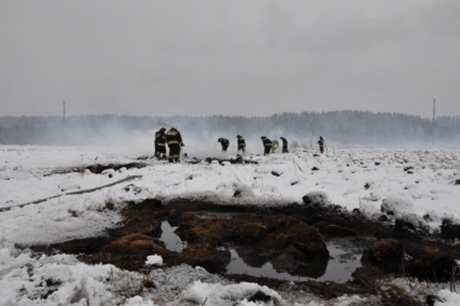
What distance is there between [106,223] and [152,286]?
9.37 ft

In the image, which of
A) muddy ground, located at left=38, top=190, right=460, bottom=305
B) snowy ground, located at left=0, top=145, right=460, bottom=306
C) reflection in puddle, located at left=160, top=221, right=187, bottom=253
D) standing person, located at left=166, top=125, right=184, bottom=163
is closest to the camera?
snowy ground, located at left=0, top=145, right=460, bottom=306

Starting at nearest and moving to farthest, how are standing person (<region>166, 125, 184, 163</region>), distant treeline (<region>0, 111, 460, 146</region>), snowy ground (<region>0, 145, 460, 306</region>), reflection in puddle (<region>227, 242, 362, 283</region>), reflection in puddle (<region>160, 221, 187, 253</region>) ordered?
snowy ground (<region>0, 145, 460, 306</region>) → reflection in puddle (<region>227, 242, 362, 283</region>) → reflection in puddle (<region>160, 221, 187, 253</region>) → standing person (<region>166, 125, 184, 163</region>) → distant treeline (<region>0, 111, 460, 146</region>)

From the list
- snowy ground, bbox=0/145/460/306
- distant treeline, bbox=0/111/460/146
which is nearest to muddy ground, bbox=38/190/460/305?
snowy ground, bbox=0/145/460/306

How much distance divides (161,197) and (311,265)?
4542 mm

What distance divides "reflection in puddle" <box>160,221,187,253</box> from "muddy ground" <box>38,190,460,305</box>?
10 centimetres

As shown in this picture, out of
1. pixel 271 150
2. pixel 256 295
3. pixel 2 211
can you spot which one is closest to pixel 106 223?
pixel 2 211

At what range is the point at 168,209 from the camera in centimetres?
680

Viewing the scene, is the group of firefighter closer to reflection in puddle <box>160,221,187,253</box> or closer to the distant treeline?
reflection in puddle <box>160,221,187,253</box>

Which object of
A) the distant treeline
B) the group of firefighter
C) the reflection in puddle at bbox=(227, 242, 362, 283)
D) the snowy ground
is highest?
the distant treeline

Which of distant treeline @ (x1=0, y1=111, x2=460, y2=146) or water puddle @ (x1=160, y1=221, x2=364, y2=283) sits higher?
distant treeline @ (x1=0, y1=111, x2=460, y2=146)

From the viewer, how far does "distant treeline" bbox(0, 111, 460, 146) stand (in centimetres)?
9956

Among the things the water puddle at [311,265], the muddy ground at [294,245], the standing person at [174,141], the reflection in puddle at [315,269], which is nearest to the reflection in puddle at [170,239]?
the water puddle at [311,265]

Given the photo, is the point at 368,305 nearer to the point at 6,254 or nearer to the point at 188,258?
the point at 188,258

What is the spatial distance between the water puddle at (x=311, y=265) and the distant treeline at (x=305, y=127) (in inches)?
3568
